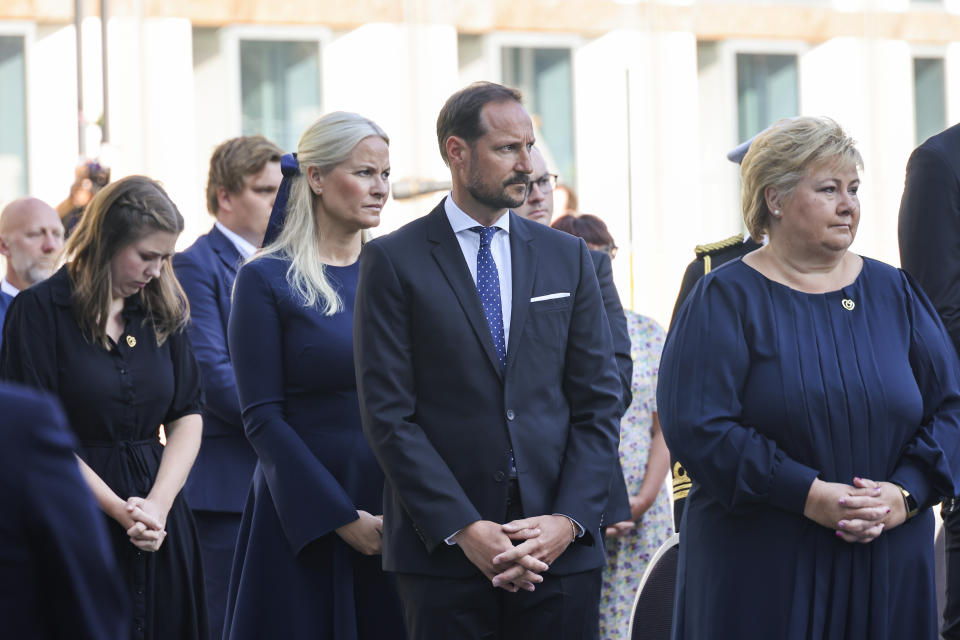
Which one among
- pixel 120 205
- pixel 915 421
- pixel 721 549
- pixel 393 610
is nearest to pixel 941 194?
pixel 915 421

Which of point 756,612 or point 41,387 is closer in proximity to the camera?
point 756,612

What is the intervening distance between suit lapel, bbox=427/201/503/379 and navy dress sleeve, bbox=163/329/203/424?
1.11 meters

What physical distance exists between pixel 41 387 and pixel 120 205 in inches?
22.1

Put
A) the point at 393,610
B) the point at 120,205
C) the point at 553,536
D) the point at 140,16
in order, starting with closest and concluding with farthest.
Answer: the point at 553,536, the point at 393,610, the point at 120,205, the point at 140,16

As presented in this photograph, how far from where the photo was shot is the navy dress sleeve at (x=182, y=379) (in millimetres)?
4309

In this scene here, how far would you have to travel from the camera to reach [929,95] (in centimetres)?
1609

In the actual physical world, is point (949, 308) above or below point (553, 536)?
above

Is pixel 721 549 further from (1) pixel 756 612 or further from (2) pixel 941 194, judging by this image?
(2) pixel 941 194

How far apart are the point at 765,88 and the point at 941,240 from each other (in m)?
11.8

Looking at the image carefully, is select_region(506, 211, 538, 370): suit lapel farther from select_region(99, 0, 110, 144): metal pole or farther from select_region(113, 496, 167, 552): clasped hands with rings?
select_region(99, 0, 110, 144): metal pole

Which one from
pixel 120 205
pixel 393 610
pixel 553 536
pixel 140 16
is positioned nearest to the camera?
pixel 553 536

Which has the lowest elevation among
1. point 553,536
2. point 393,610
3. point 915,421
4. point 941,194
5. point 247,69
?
point 393,610

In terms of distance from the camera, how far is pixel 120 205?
4137 millimetres

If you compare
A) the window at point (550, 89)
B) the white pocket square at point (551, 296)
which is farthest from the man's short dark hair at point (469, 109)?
the window at point (550, 89)
